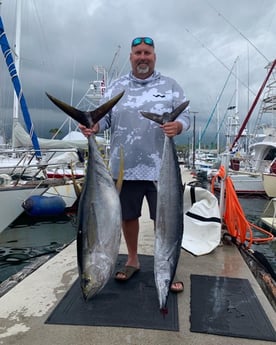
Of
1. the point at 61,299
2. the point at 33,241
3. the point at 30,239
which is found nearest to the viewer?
the point at 61,299

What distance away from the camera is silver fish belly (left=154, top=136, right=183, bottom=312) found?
83.0 inches

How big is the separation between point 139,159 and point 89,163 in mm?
544

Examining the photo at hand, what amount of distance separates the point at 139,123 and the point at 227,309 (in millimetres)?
1492

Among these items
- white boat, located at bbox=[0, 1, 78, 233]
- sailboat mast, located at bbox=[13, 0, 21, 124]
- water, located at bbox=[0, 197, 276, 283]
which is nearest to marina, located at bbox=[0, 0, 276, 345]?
water, located at bbox=[0, 197, 276, 283]

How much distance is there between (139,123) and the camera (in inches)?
103

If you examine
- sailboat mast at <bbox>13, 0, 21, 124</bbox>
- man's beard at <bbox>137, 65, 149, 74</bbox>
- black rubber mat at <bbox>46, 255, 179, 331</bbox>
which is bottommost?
black rubber mat at <bbox>46, 255, 179, 331</bbox>

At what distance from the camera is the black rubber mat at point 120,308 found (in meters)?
2.16

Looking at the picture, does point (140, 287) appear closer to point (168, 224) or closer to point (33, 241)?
point (168, 224)

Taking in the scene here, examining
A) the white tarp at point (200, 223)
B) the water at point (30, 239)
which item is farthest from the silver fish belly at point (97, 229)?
the water at point (30, 239)

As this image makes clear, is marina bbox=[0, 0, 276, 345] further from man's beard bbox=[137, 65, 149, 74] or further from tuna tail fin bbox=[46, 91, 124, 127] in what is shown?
man's beard bbox=[137, 65, 149, 74]

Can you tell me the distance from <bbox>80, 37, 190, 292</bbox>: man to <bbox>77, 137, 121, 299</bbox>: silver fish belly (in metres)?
0.49

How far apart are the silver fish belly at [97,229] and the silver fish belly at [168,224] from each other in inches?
10.7

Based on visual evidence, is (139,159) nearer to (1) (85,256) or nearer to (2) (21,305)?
(1) (85,256)

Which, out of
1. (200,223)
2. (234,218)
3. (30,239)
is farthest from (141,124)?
(30,239)
